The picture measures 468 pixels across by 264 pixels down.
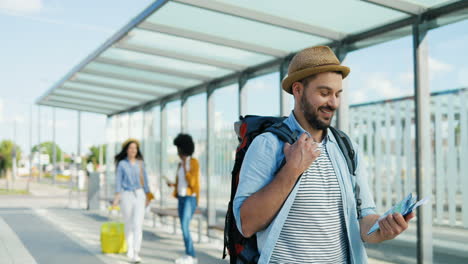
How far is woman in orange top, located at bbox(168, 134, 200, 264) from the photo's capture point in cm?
752

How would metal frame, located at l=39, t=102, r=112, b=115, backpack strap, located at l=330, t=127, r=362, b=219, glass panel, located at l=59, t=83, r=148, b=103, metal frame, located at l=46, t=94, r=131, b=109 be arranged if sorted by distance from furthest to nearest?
metal frame, located at l=39, t=102, r=112, b=115 < metal frame, located at l=46, t=94, r=131, b=109 < glass panel, located at l=59, t=83, r=148, b=103 < backpack strap, located at l=330, t=127, r=362, b=219

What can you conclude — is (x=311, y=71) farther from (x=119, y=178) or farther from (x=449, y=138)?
(x=119, y=178)

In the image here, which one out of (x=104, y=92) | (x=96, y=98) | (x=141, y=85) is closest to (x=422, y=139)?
(x=141, y=85)

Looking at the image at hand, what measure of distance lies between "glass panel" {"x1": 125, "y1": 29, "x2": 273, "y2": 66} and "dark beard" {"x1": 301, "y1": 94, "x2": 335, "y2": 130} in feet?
18.0

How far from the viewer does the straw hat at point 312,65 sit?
6.44 feet

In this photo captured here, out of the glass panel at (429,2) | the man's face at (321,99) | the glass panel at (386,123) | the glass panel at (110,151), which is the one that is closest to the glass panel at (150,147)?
the glass panel at (110,151)

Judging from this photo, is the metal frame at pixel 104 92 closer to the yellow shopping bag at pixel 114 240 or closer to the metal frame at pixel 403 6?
the yellow shopping bag at pixel 114 240

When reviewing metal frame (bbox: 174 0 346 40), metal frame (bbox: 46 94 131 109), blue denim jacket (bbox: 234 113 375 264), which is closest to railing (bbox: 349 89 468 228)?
metal frame (bbox: 174 0 346 40)

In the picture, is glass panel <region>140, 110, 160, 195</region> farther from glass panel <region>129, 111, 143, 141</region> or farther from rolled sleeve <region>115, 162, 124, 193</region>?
rolled sleeve <region>115, 162, 124, 193</region>

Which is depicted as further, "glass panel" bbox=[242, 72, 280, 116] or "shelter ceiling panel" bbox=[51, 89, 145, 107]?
"shelter ceiling panel" bbox=[51, 89, 145, 107]

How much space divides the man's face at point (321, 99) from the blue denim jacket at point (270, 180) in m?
0.09

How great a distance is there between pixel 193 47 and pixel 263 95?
1419 millimetres

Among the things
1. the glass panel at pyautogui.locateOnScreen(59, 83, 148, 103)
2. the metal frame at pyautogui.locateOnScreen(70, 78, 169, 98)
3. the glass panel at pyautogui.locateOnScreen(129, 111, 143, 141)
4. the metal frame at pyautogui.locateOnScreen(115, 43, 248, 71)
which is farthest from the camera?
the glass panel at pyautogui.locateOnScreen(129, 111, 143, 141)

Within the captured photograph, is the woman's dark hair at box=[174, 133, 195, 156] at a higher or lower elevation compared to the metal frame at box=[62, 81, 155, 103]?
lower
